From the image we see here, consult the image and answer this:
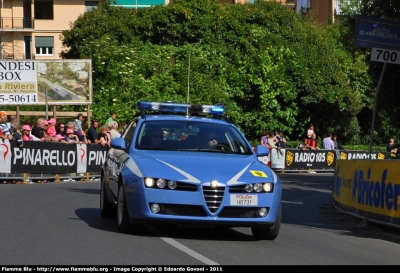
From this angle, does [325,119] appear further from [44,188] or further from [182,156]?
[182,156]

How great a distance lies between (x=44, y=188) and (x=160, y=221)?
11032mm

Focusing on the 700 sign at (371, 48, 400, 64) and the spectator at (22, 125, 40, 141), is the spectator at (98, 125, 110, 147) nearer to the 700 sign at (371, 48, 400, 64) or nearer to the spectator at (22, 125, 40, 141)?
the spectator at (22, 125, 40, 141)

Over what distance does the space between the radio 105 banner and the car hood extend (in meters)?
24.9

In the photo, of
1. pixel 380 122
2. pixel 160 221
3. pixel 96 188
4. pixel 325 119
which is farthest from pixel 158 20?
pixel 160 221

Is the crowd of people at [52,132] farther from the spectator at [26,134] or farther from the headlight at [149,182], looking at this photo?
the headlight at [149,182]

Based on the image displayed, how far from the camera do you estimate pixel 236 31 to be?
4216 cm

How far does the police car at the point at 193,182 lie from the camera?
10070 millimetres

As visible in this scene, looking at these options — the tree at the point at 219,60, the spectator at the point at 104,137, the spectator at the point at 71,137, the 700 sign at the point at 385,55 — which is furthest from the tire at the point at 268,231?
the tree at the point at 219,60

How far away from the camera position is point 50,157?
80.5 ft

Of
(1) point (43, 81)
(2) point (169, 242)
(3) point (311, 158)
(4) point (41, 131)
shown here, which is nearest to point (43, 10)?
(1) point (43, 81)

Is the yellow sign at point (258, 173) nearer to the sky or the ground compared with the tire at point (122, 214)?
nearer to the sky

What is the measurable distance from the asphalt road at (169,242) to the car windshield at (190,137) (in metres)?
1.13

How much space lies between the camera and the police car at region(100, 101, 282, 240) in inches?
396

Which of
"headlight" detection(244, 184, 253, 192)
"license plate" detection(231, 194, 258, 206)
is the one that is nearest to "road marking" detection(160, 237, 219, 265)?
"license plate" detection(231, 194, 258, 206)
